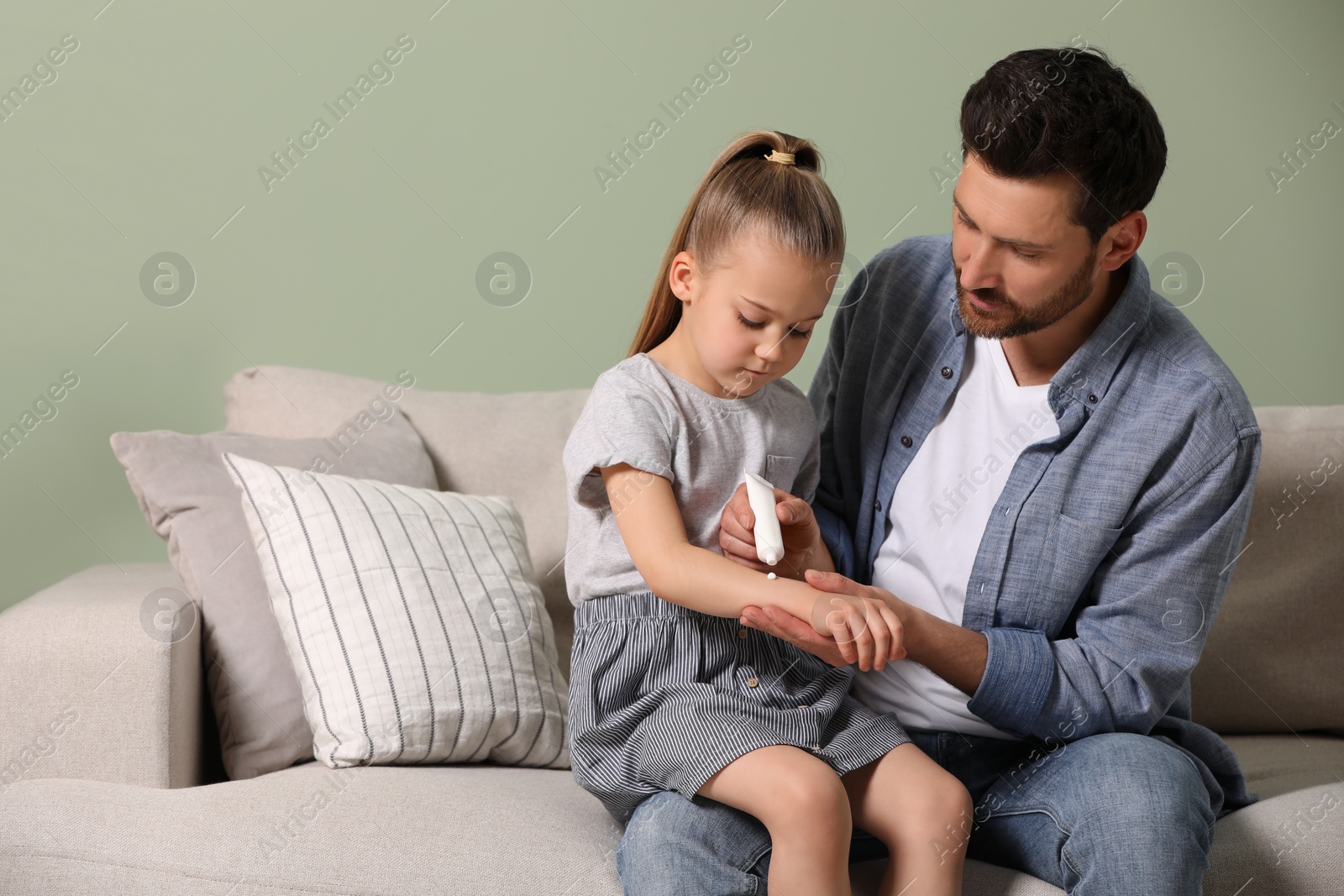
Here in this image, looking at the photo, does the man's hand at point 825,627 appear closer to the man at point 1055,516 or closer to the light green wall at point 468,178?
the man at point 1055,516

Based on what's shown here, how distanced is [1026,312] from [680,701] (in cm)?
68

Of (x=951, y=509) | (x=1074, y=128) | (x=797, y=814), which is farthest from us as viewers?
(x=951, y=509)

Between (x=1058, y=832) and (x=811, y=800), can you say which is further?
(x=1058, y=832)

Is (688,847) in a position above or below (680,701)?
below

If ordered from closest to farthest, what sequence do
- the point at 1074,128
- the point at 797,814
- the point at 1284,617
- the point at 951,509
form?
the point at 797,814 < the point at 1074,128 < the point at 951,509 < the point at 1284,617

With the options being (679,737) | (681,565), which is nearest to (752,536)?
(681,565)

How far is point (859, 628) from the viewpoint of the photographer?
43.5 inches

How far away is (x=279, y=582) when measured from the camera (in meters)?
1.51

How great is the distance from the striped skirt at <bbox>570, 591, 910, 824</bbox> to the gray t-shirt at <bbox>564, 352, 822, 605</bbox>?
0.06 m

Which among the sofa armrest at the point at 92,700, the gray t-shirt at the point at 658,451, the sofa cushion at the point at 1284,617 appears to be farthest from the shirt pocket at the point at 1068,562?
the sofa armrest at the point at 92,700

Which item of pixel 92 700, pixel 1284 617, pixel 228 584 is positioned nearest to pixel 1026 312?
pixel 1284 617

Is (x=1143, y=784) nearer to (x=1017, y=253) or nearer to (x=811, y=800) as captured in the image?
(x=811, y=800)

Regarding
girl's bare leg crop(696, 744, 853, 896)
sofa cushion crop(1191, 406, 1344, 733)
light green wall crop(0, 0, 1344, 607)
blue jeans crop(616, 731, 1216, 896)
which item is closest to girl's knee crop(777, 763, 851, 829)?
girl's bare leg crop(696, 744, 853, 896)

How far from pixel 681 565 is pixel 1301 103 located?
2.35m
